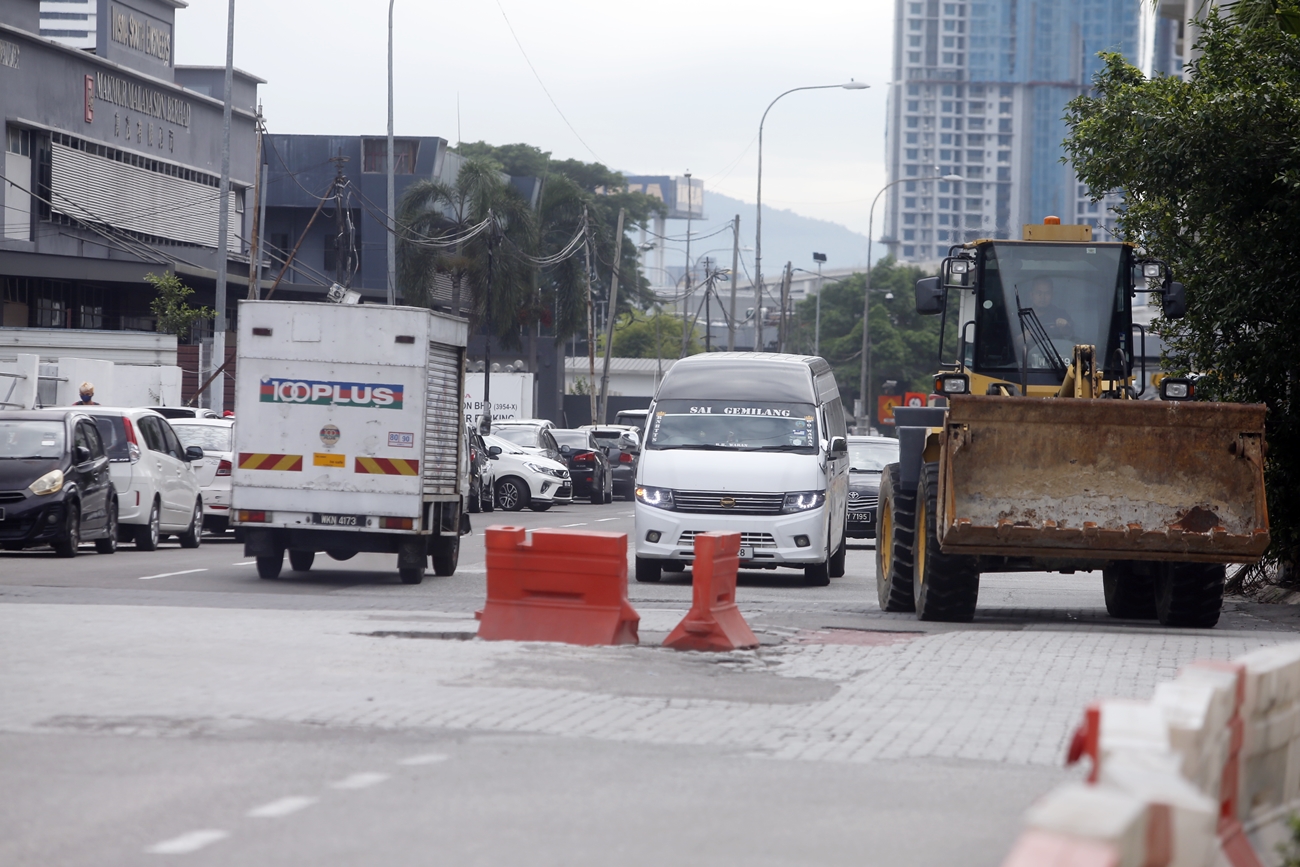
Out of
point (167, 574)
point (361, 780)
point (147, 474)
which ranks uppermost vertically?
point (147, 474)

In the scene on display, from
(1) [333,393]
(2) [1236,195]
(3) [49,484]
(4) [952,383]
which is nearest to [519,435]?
(3) [49,484]

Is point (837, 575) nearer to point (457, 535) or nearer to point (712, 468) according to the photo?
point (712, 468)

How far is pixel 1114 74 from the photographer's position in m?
18.7

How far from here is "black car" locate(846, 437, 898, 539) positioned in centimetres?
2609

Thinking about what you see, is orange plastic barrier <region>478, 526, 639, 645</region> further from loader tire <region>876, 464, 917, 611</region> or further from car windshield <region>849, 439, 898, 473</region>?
car windshield <region>849, 439, 898, 473</region>

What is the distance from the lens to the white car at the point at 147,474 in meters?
22.3

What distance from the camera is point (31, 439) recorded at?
66.8 feet

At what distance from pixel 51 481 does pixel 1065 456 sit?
1185 centimetres

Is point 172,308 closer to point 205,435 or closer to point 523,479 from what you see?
point 523,479

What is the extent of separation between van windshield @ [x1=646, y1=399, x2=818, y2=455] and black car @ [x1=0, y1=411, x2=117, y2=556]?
21.8 ft

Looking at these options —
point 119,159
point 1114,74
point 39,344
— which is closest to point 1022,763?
point 1114,74

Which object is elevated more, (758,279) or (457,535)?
(758,279)

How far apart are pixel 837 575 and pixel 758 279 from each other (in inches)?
1705

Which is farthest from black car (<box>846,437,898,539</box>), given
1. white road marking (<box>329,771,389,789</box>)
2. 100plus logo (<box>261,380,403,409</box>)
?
white road marking (<box>329,771,389,789</box>)
